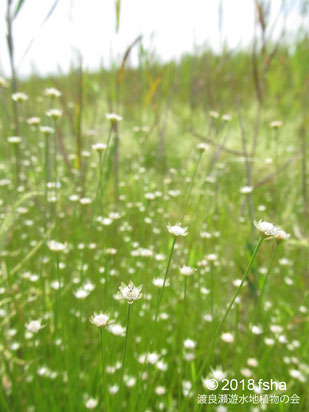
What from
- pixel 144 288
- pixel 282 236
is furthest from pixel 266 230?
pixel 144 288

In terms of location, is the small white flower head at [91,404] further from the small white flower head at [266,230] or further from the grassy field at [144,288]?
the small white flower head at [266,230]

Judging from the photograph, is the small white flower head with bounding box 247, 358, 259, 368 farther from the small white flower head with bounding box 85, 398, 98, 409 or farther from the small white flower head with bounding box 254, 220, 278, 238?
the small white flower head with bounding box 254, 220, 278, 238

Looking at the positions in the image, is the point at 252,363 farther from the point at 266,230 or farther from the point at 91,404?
the point at 266,230

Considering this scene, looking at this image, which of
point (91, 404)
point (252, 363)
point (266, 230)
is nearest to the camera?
point (266, 230)

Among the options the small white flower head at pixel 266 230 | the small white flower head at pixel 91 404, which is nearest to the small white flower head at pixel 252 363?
the small white flower head at pixel 91 404

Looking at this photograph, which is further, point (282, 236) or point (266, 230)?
point (282, 236)

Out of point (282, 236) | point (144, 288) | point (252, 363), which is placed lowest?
point (252, 363)

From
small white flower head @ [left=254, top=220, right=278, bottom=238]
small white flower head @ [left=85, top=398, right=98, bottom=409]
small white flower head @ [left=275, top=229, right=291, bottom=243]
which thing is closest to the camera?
small white flower head @ [left=254, top=220, right=278, bottom=238]

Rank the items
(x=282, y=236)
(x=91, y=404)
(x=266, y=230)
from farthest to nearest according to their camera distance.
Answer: (x=91, y=404) < (x=282, y=236) < (x=266, y=230)

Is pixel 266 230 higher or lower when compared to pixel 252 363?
higher

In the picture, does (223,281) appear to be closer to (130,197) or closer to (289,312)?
(289,312)

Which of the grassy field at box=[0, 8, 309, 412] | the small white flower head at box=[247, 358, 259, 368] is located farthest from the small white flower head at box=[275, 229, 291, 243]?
the small white flower head at box=[247, 358, 259, 368]
